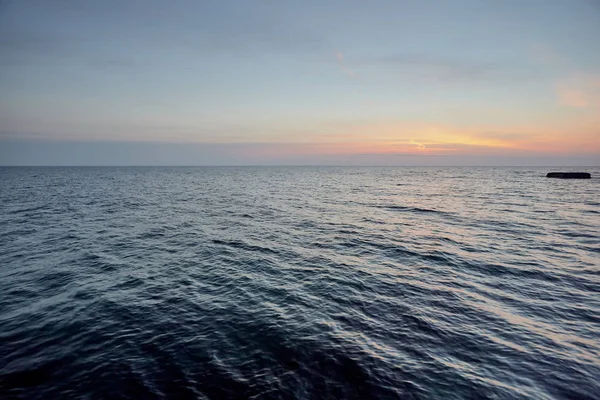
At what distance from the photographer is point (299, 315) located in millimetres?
14188

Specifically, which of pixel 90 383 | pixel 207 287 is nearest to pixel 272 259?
pixel 207 287

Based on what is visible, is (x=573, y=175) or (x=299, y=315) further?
(x=573, y=175)

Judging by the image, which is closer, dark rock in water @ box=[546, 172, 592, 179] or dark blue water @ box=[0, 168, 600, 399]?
dark blue water @ box=[0, 168, 600, 399]

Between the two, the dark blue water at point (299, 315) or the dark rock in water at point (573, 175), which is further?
the dark rock in water at point (573, 175)

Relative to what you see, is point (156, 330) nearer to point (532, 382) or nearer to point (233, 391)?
point (233, 391)

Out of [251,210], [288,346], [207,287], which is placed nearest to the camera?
[288,346]

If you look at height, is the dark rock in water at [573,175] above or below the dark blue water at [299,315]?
above

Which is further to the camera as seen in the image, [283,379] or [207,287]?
[207,287]

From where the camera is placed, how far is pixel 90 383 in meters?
9.45

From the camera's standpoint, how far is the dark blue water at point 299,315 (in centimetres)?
973

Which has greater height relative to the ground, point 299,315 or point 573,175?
point 573,175

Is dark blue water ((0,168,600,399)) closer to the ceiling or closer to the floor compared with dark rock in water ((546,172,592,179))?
closer to the floor

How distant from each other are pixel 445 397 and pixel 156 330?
1156cm

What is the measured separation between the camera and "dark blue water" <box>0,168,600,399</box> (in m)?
9.73
